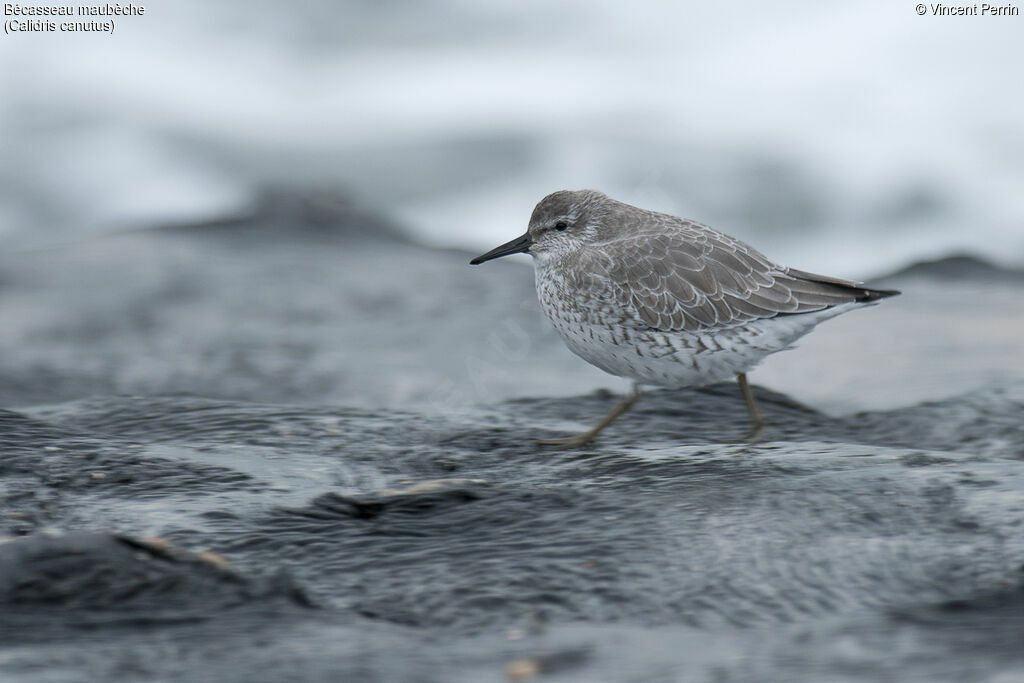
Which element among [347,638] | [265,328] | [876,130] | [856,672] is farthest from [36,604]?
[876,130]

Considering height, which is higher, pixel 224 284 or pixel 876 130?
pixel 876 130

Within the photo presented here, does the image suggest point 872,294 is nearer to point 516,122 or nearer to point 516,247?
point 516,247

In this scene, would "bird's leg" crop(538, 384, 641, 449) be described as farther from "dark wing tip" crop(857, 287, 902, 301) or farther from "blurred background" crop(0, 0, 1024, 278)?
"blurred background" crop(0, 0, 1024, 278)

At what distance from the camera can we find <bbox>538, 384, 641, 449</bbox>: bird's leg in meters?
4.94

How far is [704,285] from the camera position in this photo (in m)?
5.16

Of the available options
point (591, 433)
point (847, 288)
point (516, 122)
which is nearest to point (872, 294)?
point (847, 288)

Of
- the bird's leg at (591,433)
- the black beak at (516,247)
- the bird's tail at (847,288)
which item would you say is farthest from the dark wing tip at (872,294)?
the black beak at (516,247)

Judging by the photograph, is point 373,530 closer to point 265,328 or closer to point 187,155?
point 265,328

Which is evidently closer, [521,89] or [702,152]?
[702,152]

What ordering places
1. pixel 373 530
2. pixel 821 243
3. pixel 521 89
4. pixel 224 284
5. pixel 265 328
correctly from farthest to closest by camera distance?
pixel 521 89, pixel 821 243, pixel 224 284, pixel 265 328, pixel 373 530

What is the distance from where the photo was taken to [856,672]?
2.72 m

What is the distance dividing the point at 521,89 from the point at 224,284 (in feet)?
25.5

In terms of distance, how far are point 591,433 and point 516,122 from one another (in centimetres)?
1086

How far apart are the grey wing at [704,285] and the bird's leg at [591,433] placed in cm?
48
